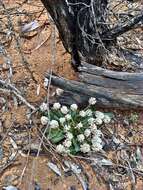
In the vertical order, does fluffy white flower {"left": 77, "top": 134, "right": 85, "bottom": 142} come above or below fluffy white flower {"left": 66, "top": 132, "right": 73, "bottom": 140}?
below

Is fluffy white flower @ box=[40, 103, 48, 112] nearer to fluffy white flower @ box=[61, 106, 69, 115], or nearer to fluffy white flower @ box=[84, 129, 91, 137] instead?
fluffy white flower @ box=[61, 106, 69, 115]

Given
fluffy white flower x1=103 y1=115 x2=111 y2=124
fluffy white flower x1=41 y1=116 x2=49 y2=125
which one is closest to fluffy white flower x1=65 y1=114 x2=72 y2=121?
fluffy white flower x1=41 y1=116 x2=49 y2=125

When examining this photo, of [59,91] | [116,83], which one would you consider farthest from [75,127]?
[116,83]

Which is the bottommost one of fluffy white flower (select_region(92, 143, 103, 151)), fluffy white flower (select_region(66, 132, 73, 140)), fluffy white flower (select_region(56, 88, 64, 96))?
fluffy white flower (select_region(92, 143, 103, 151))

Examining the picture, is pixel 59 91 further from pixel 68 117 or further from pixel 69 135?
pixel 69 135

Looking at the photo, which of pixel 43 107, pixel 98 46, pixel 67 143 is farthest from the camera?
pixel 98 46

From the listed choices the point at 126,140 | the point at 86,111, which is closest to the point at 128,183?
the point at 126,140

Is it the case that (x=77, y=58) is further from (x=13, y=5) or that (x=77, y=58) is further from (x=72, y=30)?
(x=13, y=5)
